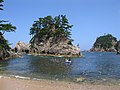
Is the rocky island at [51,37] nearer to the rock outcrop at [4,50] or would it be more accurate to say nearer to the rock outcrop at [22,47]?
the rock outcrop at [22,47]

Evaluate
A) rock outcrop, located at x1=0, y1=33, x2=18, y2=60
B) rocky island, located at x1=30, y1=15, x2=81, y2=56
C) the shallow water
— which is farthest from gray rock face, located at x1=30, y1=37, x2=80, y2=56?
the shallow water

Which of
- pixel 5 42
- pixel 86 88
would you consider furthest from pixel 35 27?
pixel 86 88

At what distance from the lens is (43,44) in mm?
111750

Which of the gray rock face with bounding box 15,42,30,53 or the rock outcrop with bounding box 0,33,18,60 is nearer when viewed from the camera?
the rock outcrop with bounding box 0,33,18,60

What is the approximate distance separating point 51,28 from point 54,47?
11.9 metres

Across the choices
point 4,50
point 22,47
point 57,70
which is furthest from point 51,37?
point 57,70

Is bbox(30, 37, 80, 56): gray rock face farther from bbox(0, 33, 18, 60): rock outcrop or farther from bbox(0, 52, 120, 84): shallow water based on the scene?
bbox(0, 52, 120, 84): shallow water

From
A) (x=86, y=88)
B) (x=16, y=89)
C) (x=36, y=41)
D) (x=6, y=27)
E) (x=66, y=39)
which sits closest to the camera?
(x=16, y=89)

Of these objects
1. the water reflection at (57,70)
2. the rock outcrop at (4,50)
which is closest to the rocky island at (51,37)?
the rock outcrop at (4,50)

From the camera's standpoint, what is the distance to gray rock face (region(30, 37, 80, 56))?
102m

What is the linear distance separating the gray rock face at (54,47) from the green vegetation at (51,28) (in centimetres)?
217

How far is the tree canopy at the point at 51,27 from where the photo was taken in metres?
111

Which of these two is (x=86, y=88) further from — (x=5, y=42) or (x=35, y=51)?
(x=35, y=51)

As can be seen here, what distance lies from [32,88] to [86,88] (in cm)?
481
